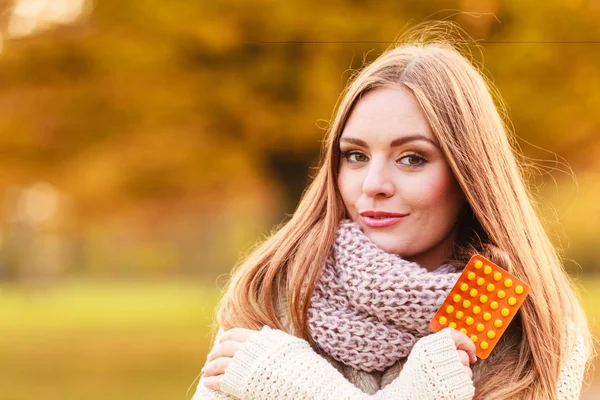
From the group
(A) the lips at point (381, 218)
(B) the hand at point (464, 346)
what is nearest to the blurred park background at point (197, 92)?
(A) the lips at point (381, 218)

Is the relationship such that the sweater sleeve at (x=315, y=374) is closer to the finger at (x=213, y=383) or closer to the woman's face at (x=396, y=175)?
the finger at (x=213, y=383)

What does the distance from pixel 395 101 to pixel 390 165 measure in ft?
0.60

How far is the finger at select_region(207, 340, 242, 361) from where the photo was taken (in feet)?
7.93

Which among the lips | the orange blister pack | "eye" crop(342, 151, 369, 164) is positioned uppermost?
"eye" crop(342, 151, 369, 164)

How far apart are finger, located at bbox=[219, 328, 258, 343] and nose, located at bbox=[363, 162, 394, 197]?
504mm

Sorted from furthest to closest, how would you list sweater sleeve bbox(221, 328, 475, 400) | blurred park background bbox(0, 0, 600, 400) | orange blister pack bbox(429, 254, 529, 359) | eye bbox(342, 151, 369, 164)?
1. blurred park background bbox(0, 0, 600, 400)
2. eye bbox(342, 151, 369, 164)
3. orange blister pack bbox(429, 254, 529, 359)
4. sweater sleeve bbox(221, 328, 475, 400)

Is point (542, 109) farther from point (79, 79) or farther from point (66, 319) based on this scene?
point (66, 319)

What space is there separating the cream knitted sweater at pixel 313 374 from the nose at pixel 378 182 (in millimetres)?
419

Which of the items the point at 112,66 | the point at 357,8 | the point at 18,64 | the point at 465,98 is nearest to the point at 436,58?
the point at 465,98

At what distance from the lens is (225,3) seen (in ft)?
25.3

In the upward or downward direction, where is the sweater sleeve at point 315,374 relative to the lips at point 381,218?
downward

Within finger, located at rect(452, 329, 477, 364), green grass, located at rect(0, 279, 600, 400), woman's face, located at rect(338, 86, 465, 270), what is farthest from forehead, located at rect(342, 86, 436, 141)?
green grass, located at rect(0, 279, 600, 400)

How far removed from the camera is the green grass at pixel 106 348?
909 cm

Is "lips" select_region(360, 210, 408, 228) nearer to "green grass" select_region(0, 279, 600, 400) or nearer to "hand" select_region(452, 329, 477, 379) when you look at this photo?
"hand" select_region(452, 329, 477, 379)
